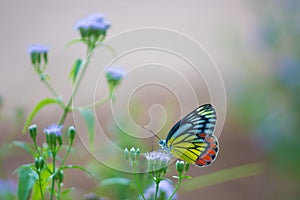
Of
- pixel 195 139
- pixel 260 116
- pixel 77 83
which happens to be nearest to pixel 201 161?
pixel 195 139

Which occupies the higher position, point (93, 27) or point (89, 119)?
point (93, 27)

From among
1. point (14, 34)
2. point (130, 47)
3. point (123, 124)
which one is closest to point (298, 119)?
point (123, 124)

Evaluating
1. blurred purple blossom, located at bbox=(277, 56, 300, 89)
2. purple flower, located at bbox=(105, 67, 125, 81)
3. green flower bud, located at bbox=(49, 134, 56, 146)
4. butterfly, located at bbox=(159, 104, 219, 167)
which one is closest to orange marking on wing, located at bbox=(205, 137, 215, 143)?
butterfly, located at bbox=(159, 104, 219, 167)

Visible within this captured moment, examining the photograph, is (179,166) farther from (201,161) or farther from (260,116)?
(260,116)

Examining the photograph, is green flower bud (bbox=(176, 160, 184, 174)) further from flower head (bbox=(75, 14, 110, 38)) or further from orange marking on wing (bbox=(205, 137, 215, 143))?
flower head (bbox=(75, 14, 110, 38))

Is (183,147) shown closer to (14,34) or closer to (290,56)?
(290,56)

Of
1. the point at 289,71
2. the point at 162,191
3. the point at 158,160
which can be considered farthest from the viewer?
the point at 289,71

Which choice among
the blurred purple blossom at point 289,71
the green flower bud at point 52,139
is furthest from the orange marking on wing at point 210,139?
the blurred purple blossom at point 289,71

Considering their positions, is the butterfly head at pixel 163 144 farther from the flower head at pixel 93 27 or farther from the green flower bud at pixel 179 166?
the flower head at pixel 93 27
